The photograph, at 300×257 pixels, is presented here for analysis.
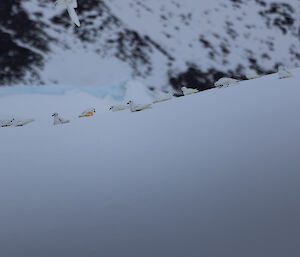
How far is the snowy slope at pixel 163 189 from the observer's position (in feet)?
0.88

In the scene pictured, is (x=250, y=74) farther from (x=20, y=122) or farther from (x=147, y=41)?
(x=20, y=122)

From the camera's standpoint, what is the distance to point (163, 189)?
14.3 inches

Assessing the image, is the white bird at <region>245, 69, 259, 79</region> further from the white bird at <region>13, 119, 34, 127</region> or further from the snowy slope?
the white bird at <region>13, 119, 34, 127</region>

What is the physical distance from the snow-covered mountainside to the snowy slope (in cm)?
71

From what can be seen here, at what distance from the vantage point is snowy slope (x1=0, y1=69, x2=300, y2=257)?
267mm

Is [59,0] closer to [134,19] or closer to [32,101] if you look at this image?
[134,19]

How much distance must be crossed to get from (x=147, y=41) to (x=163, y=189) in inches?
48.6

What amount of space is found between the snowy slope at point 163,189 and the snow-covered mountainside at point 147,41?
0.71 meters

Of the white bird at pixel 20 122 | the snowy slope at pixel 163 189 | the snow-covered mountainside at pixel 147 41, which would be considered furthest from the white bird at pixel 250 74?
the white bird at pixel 20 122

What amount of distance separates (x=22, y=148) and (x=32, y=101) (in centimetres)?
56

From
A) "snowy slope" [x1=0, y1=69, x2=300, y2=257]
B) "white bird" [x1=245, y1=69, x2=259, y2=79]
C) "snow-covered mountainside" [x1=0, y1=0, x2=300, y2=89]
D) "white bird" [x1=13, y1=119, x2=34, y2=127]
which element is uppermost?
"snow-covered mountainside" [x1=0, y1=0, x2=300, y2=89]

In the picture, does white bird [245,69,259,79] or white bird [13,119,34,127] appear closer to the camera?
white bird [13,119,34,127]

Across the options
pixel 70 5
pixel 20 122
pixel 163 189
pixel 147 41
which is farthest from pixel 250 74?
pixel 163 189

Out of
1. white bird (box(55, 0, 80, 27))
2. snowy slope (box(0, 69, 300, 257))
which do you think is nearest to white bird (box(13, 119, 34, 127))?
snowy slope (box(0, 69, 300, 257))
